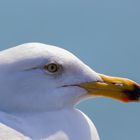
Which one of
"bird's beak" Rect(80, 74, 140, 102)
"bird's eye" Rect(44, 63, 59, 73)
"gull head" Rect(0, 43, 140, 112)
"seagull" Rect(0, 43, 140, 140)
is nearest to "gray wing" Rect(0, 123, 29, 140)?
"seagull" Rect(0, 43, 140, 140)

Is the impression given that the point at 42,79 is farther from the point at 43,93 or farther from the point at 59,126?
the point at 59,126

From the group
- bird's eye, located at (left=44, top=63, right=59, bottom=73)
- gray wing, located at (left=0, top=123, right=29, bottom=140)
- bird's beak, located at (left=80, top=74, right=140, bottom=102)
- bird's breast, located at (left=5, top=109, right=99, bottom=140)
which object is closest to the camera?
gray wing, located at (left=0, top=123, right=29, bottom=140)

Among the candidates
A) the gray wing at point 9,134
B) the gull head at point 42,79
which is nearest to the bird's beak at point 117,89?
the gull head at point 42,79

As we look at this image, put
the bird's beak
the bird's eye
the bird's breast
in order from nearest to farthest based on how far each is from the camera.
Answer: the bird's breast, the bird's eye, the bird's beak

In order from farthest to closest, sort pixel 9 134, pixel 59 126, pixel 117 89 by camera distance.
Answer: pixel 117 89 < pixel 59 126 < pixel 9 134

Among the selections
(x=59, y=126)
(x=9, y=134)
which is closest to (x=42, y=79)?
(x=59, y=126)

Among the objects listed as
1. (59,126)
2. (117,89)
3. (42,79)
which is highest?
(42,79)

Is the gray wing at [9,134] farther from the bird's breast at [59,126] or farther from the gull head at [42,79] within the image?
the gull head at [42,79]

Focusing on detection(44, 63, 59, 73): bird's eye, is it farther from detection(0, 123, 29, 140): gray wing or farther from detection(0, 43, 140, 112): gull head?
detection(0, 123, 29, 140): gray wing
